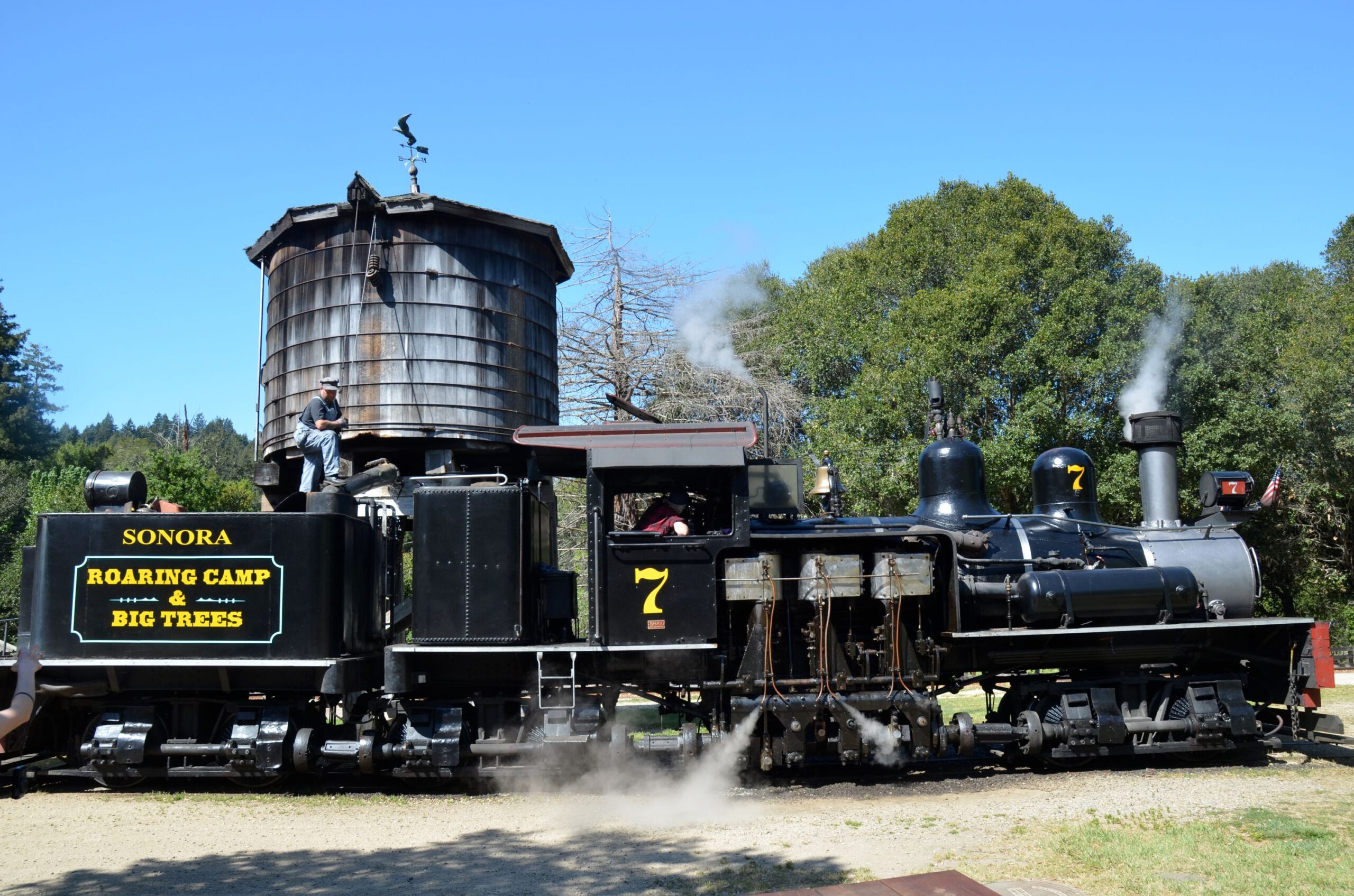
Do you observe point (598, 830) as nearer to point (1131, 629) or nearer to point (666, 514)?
point (666, 514)

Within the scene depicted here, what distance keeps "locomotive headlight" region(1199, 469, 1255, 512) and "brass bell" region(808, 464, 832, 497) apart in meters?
3.99

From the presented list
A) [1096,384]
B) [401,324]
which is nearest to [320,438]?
[401,324]

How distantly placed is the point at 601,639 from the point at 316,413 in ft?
13.6

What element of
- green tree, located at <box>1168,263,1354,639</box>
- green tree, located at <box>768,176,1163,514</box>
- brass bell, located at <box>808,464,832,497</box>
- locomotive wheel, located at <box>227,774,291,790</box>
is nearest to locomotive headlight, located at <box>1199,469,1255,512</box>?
brass bell, located at <box>808,464,832,497</box>

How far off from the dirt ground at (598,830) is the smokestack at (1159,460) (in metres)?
2.61

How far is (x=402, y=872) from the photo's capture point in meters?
6.30

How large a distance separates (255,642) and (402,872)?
130 inches

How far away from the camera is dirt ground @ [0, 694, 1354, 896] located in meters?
6.13

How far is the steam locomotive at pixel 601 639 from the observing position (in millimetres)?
8594

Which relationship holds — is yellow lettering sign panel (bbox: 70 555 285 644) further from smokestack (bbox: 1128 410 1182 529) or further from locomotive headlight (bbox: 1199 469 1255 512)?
locomotive headlight (bbox: 1199 469 1255 512)

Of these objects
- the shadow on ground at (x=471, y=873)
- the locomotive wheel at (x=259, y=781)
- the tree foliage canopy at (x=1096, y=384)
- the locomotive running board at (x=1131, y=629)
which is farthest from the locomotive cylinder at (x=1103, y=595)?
the tree foliage canopy at (x=1096, y=384)

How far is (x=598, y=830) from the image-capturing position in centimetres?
759

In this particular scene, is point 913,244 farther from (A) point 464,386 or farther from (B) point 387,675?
(B) point 387,675

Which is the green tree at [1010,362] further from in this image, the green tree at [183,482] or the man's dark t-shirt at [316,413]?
the green tree at [183,482]
